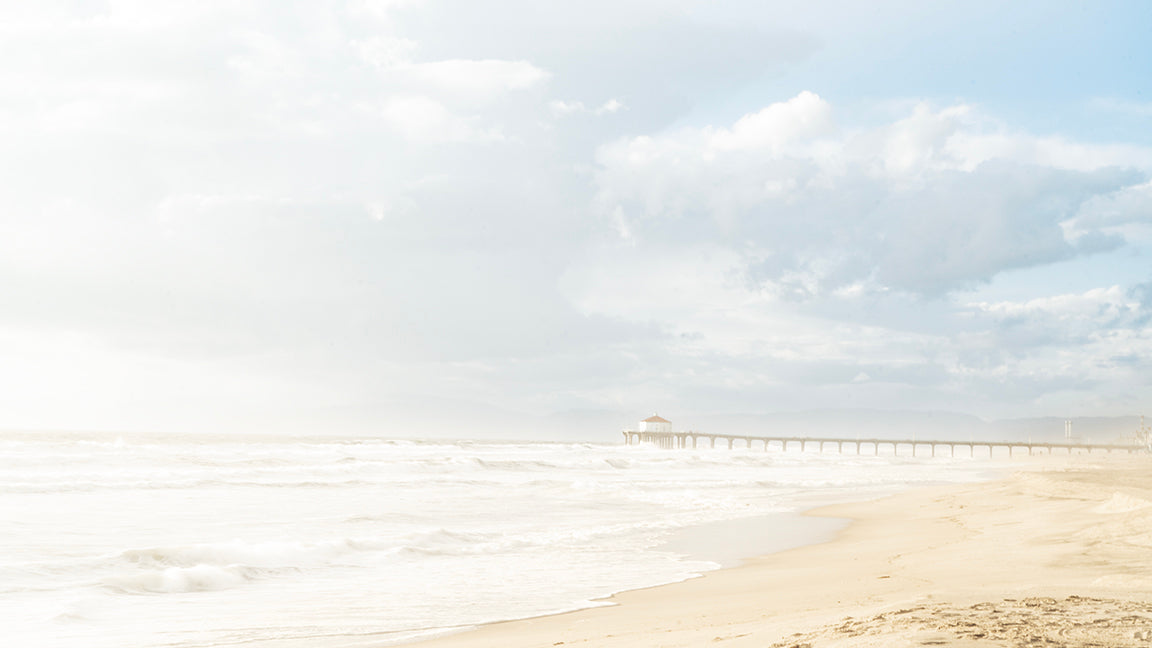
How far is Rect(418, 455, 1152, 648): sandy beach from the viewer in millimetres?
4523

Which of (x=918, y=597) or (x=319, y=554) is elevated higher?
(x=918, y=597)

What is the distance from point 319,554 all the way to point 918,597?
26.7ft

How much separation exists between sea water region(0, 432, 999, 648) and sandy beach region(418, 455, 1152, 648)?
1.00 meters

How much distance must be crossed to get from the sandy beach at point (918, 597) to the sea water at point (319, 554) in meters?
1.00

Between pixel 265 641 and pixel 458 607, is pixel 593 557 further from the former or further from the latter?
pixel 265 641

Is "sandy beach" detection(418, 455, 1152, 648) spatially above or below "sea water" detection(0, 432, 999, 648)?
above

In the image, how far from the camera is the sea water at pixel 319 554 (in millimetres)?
7551

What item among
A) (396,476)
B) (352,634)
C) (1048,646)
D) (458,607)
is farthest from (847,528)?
(396,476)

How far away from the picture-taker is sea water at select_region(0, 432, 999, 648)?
24.8ft

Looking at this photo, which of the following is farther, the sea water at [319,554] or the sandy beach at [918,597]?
the sea water at [319,554]

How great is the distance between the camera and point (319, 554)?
1145 centimetres

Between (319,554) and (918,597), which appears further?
(319,554)

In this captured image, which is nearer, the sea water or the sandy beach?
the sandy beach

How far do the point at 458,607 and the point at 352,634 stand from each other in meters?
1.36
